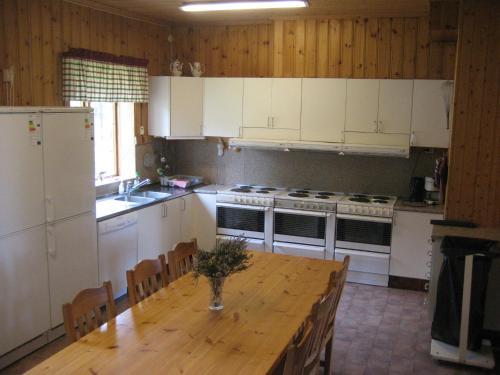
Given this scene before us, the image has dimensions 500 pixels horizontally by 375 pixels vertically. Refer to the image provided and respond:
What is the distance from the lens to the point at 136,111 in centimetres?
604

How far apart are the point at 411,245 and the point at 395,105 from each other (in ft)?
4.70

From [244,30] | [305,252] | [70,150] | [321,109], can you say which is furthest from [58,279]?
[244,30]

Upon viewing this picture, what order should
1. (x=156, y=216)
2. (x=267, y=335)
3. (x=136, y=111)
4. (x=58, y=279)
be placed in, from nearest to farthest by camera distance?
(x=267, y=335) < (x=58, y=279) < (x=156, y=216) < (x=136, y=111)

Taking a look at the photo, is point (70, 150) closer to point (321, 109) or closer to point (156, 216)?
point (156, 216)

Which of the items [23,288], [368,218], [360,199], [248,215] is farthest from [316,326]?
[248,215]

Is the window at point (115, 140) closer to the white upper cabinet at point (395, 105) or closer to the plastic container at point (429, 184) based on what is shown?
the white upper cabinet at point (395, 105)

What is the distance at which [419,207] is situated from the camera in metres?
5.37

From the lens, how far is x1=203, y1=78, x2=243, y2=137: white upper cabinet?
6.06 meters

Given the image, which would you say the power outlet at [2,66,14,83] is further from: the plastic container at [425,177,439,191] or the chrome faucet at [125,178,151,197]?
the plastic container at [425,177,439,191]

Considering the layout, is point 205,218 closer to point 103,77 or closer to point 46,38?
point 103,77

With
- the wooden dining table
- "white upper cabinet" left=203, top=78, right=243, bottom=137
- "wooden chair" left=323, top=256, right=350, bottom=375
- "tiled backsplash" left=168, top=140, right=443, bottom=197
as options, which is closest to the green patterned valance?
"white upper cabinet" left=203, top=78, right=243, bottom=137

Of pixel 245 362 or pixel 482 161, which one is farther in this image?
pixel 482 161

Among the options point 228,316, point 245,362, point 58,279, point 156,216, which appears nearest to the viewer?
point 245,362

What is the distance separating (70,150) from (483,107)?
10.8 ft
